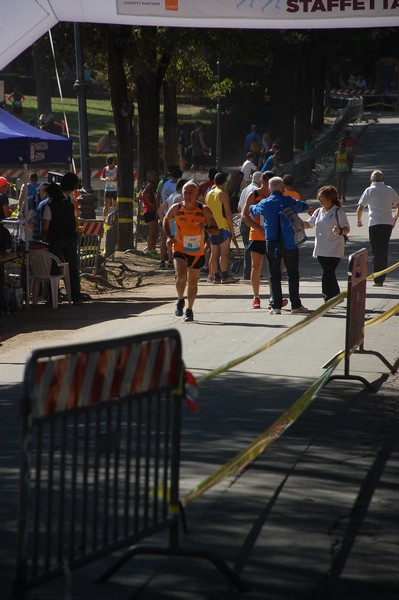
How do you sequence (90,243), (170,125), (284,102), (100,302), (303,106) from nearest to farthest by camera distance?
(100,302) → (90,243) → (170,125) → (284,102) → (303,106)

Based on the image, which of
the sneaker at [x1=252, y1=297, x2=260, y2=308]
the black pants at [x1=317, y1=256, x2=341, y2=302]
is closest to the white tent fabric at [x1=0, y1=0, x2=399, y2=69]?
the black pants at [x1=317, y1=256, x2=341, y2=302]

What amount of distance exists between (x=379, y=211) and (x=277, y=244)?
4.11 meters

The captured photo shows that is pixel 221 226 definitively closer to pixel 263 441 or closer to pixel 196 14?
pixel 196 14

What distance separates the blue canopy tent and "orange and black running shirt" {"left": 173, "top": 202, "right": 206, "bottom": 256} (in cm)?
268

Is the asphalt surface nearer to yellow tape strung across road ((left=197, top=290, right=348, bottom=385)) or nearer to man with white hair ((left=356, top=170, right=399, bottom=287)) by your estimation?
yellow tape strung across road ((left=197, top=290, right=348, bottom=385))

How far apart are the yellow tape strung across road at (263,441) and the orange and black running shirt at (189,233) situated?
4.01 metres

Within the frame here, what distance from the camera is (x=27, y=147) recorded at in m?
16.2

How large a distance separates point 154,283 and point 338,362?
34.7 ft

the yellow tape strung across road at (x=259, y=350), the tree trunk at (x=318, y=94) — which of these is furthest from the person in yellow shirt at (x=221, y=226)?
the tree trunk at (x=318, y=94)

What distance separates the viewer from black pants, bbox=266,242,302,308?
15.6 metres

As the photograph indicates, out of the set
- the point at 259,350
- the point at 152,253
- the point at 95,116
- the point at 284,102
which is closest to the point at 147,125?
the point at 152,253

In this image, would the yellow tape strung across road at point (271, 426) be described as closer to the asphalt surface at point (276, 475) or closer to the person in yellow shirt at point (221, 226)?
the asphalt surface at point (276, 475)

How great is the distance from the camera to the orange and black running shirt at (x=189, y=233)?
48.4 ft

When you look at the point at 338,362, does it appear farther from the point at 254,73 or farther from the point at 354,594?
the point at 254,73
